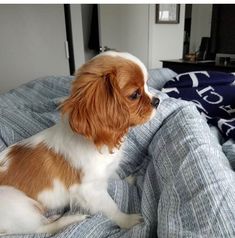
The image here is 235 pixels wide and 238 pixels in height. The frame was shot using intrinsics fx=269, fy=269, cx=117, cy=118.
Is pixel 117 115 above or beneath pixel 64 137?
above

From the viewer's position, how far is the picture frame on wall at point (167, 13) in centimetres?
335

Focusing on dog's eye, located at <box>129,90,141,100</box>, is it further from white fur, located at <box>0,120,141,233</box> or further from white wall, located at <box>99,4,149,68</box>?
white wall, located at <box>99,4,149,68</box>

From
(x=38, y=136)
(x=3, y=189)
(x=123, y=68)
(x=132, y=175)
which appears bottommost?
(x=132, y=175)

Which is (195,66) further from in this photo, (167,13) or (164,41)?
(167,13)

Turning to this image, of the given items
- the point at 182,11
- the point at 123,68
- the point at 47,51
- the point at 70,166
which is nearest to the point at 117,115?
the point at 123,68

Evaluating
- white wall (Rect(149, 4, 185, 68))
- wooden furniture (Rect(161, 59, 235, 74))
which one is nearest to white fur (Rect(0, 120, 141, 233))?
wooden furniture (Rect(161, 59, 235, 74))

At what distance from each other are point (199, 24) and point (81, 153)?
3.74 metres

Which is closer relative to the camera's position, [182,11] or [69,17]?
[69,17]

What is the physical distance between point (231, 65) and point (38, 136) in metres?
2.52

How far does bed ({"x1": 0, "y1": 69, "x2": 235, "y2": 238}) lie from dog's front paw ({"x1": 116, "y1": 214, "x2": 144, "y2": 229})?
3 centimetres

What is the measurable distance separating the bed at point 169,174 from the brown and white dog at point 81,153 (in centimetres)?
7

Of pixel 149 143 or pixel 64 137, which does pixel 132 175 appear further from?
pixel 64 137

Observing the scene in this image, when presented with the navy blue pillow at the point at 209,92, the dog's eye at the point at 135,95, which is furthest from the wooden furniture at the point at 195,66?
the dog's eye at the point at 135,95

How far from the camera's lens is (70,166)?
3.30 feet
